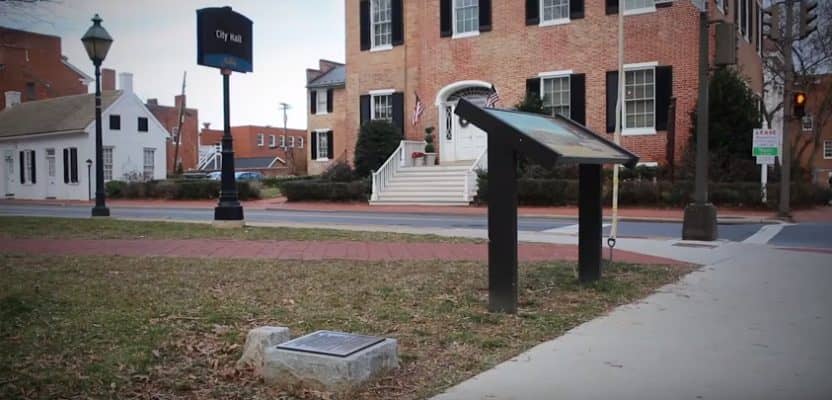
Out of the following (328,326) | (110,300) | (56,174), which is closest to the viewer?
(328,326)

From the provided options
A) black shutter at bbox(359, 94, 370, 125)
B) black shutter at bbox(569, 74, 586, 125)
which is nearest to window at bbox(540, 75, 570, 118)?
black shutter at bbox(569, 74, 586, 125)

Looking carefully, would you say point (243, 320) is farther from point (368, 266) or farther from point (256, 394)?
point (368, 266)

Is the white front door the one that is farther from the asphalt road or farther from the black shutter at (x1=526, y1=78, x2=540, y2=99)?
the black shutter at (x1=526, y1=78, x2=540, y2=99)

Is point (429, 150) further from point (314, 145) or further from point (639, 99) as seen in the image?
point (314, 145)

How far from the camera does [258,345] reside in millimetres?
5035

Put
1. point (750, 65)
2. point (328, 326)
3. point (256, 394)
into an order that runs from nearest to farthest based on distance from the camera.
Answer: point (256, 394), point (328, 326), point (750, 65)

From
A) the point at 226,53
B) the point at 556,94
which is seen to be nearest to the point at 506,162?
the point at 226,53

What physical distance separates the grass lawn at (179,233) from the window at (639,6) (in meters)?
15.7

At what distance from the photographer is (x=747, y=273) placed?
962 cm

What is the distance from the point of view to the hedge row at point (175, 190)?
3425 centimetres

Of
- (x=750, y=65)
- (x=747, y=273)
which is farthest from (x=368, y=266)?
(x=750, y=65)

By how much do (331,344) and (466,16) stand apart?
88.2ft

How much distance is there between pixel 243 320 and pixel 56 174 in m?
39.3

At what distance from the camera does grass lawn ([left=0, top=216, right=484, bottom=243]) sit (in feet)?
45.2
